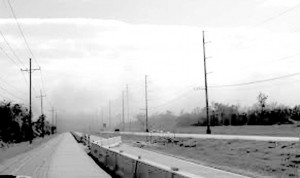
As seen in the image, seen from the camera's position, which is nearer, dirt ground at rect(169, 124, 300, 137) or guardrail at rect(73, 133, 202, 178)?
guardrail at rect(73, 133, 202, 178)

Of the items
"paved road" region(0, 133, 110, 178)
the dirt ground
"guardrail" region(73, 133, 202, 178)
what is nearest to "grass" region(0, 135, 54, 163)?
"paved road" region(0, 133, 110, 178)

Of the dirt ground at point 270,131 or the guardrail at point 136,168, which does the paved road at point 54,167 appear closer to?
the guardrail at point 136,168

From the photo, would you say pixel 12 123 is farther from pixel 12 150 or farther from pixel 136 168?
pixel 136 168

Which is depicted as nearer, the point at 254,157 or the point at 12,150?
the point at 254,157

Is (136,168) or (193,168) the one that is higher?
(136,168)

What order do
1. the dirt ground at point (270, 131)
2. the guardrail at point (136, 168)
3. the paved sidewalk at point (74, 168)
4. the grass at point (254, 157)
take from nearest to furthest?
1. the guardrail at point (136, 168)
2. the paved sidewalk at point (74, 168)
3. the grass at point (254, 157)
4. the dirt ground at point (270, 131)

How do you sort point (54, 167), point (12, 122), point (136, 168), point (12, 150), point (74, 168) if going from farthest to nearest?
point (12, 122) < point (12, 150) < point (54, 167) < point (74, 168) < point (136, 168)

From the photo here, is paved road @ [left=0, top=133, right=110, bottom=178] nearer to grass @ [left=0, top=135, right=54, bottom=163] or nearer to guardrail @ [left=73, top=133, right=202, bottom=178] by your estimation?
guardrail @ [left=73, top=133, right=202, bottom=178]

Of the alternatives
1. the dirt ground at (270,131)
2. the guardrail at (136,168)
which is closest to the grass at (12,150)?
the guardrail at (136,168)

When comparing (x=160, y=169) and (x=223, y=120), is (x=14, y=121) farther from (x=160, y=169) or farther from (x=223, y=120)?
(x=160, y=169)

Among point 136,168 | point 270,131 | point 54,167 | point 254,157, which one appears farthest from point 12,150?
point 136,168

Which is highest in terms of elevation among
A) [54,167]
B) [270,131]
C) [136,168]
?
[270,131]

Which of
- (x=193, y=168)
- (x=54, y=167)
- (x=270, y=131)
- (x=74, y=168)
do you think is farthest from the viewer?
(x=270, y=131)

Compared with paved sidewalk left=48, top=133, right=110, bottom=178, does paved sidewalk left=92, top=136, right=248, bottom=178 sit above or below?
below
